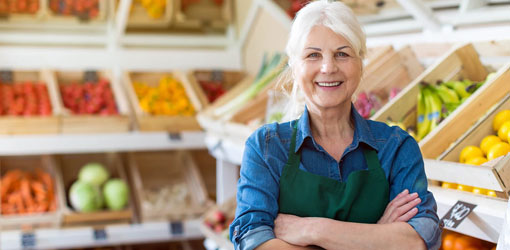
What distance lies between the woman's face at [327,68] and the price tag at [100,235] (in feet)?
9.62

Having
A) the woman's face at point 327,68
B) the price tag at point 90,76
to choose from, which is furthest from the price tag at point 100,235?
the woman's face at point 327,68

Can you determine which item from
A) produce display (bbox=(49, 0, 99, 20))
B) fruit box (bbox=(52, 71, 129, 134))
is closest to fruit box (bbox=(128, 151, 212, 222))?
fruit box (bbox=(52, 71, 129, 134))

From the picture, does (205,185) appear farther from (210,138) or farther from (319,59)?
(319,59)

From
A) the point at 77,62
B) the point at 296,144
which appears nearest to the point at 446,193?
the point at 296,144

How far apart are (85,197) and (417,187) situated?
309 cm

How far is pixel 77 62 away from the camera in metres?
4.87

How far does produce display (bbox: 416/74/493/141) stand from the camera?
2490 mm

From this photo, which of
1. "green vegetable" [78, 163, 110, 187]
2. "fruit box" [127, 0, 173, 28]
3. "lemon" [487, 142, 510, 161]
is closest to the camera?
"lemon" [487, 142, 510, 161]

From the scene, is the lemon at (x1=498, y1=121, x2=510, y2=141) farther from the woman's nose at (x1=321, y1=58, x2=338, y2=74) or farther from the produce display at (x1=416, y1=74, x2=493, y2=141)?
the woman's nose at (x1=321, y1=58, x2=338, y2=74)

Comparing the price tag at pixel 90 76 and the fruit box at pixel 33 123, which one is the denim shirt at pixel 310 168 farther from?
the price tag at pixel 90 76

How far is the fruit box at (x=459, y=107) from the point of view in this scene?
2.18m

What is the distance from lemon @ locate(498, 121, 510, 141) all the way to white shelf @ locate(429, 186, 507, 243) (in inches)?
10.0

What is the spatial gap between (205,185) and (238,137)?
5.45ft

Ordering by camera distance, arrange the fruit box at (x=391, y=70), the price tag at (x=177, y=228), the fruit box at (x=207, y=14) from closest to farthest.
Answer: the fruit box at (x=391, y=70) < the price tag at (x=177, y=228) < the fruit box at (x=207, y=14)
